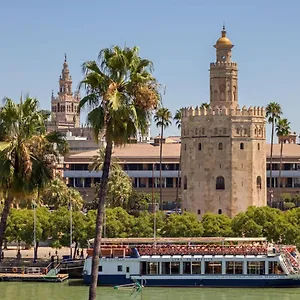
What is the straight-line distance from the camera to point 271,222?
7612 centimetres

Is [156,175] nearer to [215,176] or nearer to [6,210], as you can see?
[215,176]

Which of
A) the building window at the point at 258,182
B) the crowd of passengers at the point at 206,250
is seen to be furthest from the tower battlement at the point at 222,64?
the crowd of passengers at the point at 206,250

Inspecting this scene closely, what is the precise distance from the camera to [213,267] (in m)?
67.1

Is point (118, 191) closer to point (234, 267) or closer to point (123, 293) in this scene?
point (234, 267)

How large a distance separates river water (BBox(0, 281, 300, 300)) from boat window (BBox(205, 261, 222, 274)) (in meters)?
1.86

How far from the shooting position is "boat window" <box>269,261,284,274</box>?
6600cm

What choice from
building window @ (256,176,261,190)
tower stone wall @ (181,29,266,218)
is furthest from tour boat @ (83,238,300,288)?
building window @ (256,176,261,190)

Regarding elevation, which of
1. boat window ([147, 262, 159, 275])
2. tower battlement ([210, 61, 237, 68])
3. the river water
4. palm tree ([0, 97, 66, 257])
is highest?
tower battlement ([210, 61, 237, 68])

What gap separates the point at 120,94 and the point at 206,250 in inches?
1586

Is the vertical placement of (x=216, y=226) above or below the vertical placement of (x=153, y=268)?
above

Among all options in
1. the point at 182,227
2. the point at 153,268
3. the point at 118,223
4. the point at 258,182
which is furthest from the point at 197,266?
the point at 258,182

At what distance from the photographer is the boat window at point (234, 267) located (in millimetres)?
66750

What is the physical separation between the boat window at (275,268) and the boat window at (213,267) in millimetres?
3407

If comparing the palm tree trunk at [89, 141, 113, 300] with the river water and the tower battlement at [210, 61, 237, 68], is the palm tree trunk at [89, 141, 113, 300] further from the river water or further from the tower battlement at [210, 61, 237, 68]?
the tower battlement at [210, 61, 237, 68]
